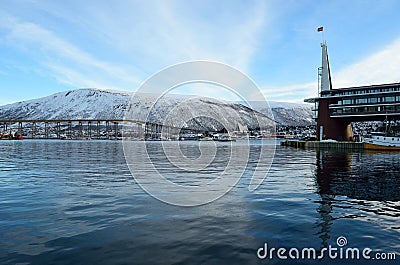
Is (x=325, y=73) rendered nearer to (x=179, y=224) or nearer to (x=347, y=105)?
(x=347, y=105)

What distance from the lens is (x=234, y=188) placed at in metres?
19.9

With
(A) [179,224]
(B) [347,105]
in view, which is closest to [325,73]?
(B) [347,105]

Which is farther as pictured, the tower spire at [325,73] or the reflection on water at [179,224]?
the tower spire at [325,73]

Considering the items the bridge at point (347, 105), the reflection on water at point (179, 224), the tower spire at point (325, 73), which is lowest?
the reflection on water at point (179, 224)

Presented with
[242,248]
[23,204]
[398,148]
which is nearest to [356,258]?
[242,248]

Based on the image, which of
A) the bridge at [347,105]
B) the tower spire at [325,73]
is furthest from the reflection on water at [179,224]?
the tower spire at [325,73]

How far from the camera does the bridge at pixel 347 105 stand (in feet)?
343

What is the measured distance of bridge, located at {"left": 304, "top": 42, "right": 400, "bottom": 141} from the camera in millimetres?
104688

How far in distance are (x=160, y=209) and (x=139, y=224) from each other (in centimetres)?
246

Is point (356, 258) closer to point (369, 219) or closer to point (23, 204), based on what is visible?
point (369, 219)

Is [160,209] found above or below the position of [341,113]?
below

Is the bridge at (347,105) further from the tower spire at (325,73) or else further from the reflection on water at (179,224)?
the reflection on water at (179,224)

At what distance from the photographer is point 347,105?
112 meters

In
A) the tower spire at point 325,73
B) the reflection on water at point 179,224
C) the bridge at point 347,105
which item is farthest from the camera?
the tower spire at point 325,73
